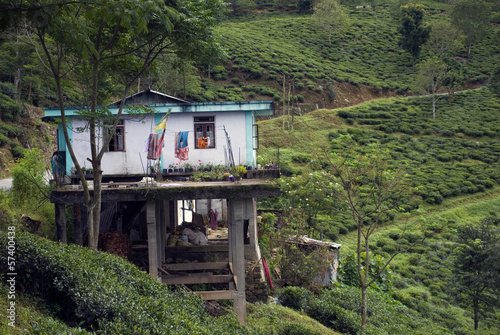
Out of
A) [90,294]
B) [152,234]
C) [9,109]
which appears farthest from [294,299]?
[9,109]

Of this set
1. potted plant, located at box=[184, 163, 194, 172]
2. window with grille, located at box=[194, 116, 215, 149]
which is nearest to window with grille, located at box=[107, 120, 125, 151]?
potted plant, located at box=[184, 163, 194, 172]

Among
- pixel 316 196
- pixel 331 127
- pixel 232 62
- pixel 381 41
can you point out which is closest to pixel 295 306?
pixel 316 196

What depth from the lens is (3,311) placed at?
7246 mm

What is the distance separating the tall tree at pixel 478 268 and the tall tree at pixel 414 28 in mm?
47436

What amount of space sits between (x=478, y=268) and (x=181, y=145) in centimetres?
1392

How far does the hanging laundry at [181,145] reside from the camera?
53.6 feet

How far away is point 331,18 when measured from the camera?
233 feet

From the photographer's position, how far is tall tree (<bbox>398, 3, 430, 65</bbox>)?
64.0m

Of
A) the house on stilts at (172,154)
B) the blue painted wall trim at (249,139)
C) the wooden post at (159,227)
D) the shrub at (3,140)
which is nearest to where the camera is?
the wooden post at (159,227)

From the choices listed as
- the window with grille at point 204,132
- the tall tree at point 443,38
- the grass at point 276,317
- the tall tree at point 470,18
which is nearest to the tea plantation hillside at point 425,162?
the window with grille at point 204,132

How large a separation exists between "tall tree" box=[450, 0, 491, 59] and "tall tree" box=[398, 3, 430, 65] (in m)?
5.58

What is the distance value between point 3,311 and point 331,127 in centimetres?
3833

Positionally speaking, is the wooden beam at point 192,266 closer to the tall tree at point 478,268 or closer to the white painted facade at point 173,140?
the white painted facade at point 173,140

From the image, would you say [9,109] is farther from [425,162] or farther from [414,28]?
[414,28]
